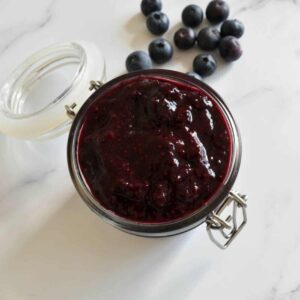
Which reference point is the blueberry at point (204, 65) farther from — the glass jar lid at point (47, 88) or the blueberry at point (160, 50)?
the glass jar lid at point (47, 88)

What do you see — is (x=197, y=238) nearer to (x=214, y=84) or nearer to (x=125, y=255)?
(x=125, y=255)

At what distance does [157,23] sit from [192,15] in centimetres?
7

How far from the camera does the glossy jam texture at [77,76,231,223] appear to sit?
652mm

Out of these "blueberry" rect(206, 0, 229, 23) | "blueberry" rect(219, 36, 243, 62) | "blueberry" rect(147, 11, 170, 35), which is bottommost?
"blueberry" rect(219, 36, 243, 62)

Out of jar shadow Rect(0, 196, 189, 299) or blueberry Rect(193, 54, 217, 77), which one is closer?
jar shadow Rect(0, 196, 189, 299)

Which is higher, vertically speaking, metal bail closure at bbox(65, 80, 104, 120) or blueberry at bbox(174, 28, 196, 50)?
metal bail closure at bbox(65, 80, 104, 120)

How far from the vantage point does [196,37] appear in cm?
95

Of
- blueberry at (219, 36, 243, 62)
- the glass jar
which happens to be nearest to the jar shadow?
the glass jar

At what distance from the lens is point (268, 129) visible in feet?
2.91

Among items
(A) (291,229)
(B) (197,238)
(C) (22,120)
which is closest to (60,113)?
(C) (22,120)

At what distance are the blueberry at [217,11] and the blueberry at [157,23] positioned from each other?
9 cm

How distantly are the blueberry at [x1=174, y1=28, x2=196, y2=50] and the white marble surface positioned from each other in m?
0.02

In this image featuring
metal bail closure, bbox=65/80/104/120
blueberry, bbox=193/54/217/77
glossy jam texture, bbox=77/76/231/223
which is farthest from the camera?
blueberry, bbox=193/54/217/77

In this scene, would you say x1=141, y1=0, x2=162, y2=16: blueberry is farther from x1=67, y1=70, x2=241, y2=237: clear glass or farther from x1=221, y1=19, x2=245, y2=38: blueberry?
x1=67, y1=70, x2=241, y2=237: clear glass
